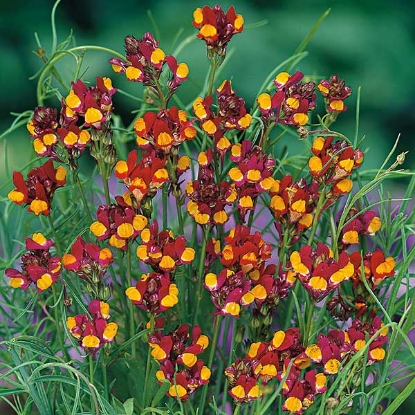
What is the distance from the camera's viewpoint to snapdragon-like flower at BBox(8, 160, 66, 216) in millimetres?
469

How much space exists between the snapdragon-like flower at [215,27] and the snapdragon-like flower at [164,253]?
0.12 meters

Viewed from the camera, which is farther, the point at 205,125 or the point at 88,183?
the point at 88,183

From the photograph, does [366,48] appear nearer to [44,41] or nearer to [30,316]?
[44,41]

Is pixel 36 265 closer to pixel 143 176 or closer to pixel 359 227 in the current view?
pixel 143 176

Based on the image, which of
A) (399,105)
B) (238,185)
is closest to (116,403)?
(238,185)

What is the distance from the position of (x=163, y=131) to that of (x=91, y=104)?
0.14 feet

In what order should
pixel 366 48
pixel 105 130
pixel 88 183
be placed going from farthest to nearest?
pixel 366 48
pixel 88 183
pixel 105 130

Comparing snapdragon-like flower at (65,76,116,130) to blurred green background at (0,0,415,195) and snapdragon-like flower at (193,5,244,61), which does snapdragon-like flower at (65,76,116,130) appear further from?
blurred green background at (0,0,415,195)

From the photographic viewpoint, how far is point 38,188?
0.47 meters

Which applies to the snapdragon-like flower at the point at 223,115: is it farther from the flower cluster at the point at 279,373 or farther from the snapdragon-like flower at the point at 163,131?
the flower cluster at the point at 279,373

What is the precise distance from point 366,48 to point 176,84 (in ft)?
3.47

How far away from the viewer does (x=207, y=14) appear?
1.57ft

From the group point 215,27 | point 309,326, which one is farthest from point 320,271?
point 215,27

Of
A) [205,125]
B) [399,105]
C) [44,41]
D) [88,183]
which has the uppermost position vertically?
[205,125]
